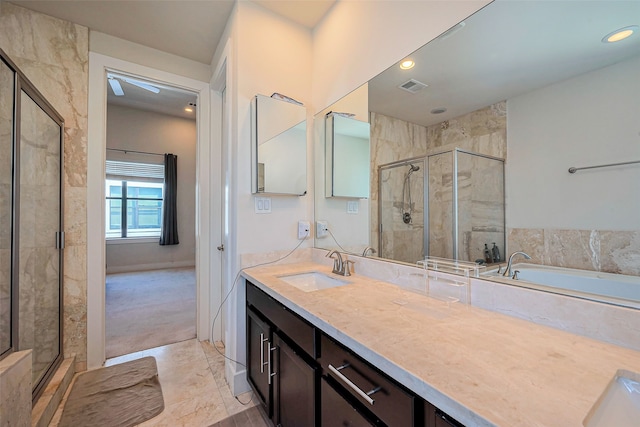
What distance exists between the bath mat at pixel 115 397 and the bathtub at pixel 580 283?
82.9 inches

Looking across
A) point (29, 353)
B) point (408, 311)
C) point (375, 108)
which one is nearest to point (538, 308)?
point (408, 311)

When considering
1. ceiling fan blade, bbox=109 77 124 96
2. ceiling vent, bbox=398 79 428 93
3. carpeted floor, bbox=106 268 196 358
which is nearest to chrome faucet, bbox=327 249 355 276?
ceiling vent, bbox=398 79 428 93

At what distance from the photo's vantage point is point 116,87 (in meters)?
3.92

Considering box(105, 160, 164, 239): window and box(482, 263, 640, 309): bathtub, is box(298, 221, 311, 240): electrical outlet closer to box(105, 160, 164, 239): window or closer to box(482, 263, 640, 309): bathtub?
box(482, 263, 640, 309): bathtub

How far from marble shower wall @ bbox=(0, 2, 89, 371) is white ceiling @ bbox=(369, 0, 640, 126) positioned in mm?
2330

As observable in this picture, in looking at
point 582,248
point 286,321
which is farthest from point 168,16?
point 582,248

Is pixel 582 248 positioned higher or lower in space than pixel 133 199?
lower

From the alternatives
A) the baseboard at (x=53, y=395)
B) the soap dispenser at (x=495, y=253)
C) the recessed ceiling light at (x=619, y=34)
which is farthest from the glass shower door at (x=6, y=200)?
the recessed ceiling light at (x=619, y=34)

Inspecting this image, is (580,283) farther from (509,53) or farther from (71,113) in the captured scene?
(71,113)

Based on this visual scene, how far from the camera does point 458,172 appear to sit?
4.10 ft

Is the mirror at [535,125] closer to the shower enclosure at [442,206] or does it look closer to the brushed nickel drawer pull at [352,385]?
the shower enclosure at [442,206]

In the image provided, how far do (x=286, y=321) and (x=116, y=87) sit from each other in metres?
4.68

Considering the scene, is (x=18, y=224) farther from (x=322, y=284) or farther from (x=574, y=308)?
(x=574, y=308)

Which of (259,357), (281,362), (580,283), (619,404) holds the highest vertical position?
(580,283)
